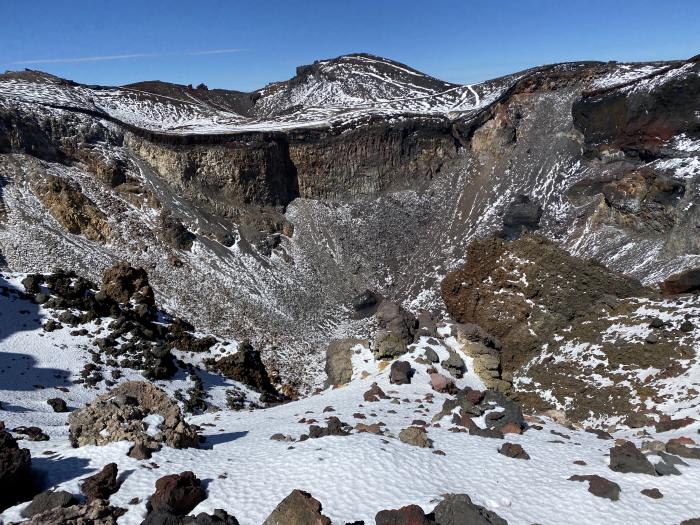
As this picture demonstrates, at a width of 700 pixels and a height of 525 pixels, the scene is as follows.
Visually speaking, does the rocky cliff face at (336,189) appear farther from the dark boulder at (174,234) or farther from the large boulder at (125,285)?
the large boulder at (125,285)

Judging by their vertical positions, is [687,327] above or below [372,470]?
above

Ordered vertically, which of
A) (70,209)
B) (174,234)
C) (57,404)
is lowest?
(57,404)

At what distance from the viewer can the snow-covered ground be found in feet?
35.2

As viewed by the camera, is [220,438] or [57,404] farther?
[57,404]

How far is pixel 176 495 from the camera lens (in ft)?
34.1

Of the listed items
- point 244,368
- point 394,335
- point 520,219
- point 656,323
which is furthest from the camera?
point 520,219

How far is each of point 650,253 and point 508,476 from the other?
32590 mm

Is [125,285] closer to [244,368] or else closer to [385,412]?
[244,368]

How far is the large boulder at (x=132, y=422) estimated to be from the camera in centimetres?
1267

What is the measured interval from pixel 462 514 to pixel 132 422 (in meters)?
8.39

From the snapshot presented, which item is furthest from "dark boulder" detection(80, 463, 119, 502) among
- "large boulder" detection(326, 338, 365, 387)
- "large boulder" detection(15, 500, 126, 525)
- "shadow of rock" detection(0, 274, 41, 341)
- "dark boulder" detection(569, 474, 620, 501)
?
"shadow of rock" detection(0, 274, 41, 341)

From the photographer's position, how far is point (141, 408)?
46.6 feet

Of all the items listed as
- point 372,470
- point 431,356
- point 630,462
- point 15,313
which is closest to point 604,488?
point 630,462

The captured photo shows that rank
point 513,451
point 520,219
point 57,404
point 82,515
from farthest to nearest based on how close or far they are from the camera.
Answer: point 520,219 < point 57,404 < point 513,451 < point 82,515
